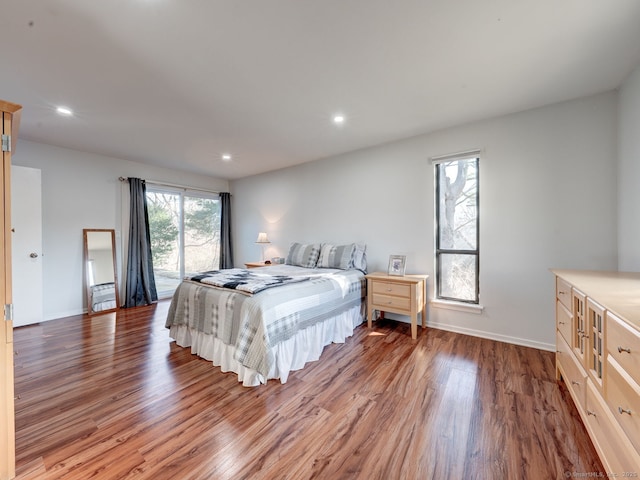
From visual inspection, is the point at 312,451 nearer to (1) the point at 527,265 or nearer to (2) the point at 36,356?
(1) the point at 527,265

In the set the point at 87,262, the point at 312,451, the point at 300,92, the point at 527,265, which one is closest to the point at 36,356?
the point at 87,262

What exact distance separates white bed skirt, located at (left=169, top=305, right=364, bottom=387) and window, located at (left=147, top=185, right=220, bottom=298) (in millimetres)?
2502

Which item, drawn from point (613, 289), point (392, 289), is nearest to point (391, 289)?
point (392, 289)

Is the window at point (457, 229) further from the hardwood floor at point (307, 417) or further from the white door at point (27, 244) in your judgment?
the white door at point (27, 244)

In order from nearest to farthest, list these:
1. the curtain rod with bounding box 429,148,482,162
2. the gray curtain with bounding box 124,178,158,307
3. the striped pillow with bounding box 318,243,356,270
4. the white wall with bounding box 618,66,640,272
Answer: the white wall with bounding box 618,66,640,272
the curtain rod with bounding box 429,148,482,162
the striped pillow with bounding box 318,243,356,270
the gray curtain with bounding box 124,178,158,307

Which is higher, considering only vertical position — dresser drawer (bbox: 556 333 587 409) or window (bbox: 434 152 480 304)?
window (bbox: 434 152 480 304)

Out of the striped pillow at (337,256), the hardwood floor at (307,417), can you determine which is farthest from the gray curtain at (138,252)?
the striped pillow at (337,256)

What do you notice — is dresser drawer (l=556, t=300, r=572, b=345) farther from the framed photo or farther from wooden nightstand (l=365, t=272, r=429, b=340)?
the framed photo

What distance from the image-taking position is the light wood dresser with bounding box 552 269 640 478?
0.99m

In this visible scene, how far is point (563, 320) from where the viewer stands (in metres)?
1.91

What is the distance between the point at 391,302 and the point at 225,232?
13.2ft

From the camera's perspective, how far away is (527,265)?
275 centimetres

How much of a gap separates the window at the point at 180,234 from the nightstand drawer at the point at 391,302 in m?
3.85

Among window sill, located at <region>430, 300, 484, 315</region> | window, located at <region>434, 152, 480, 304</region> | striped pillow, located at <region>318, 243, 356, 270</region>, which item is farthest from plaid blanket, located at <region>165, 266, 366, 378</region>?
window, located at <region>434, 152, 480, 304</region>
